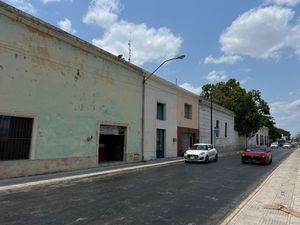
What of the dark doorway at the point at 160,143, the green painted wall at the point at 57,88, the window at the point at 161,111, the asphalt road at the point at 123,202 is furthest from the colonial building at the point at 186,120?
the asphalt road at the point at 123,202

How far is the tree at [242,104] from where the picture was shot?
51250 millimetres

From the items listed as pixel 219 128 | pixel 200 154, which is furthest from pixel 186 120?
pixel 219 128

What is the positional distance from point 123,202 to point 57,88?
29.1 feet

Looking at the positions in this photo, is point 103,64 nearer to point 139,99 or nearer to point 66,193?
point 139,99

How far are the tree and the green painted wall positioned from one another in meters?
34.8

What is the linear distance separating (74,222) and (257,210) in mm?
4715

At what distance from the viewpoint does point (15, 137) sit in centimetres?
1342

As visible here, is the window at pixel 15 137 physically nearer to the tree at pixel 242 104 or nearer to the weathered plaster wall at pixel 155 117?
the weathered plaster wall at pixel 155 117

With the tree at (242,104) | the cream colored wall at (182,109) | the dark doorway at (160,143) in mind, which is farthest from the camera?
the tree at (242,104)

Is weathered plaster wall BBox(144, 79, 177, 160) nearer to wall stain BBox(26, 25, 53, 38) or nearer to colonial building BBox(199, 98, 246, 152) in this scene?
colonial building BBox(199, 98, 246, 152)

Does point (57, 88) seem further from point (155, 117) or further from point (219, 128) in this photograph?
point (219, 128)

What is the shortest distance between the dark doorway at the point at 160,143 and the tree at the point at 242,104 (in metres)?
27.3

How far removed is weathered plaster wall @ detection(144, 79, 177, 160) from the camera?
24145 mm

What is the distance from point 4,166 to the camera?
12430mm
